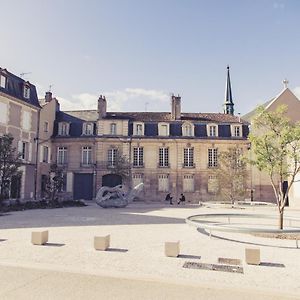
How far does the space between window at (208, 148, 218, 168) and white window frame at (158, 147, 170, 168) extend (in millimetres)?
4382

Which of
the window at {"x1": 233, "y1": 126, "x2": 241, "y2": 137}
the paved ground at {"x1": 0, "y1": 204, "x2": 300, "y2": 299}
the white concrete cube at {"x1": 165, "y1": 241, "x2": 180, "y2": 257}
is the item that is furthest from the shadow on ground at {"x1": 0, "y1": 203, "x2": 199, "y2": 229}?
the window at {"x1": 233, "y1": 126, "x2": 241, "y2": 137}

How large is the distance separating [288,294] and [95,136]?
102ft

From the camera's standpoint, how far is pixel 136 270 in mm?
6906

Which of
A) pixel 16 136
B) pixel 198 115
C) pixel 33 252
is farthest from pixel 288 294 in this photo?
pixel 198 115

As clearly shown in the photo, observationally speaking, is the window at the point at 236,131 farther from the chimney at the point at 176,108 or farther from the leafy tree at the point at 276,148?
the leafy tree at the point at 276,148

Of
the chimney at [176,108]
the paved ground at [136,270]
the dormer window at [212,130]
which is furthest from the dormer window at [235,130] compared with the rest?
the paved ground at [136,270]

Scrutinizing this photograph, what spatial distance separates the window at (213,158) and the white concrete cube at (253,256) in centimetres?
2794

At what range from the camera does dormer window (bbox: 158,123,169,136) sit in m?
35.7

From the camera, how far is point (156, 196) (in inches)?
1371

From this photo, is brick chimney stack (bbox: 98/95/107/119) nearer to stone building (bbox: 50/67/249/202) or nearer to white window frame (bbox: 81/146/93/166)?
stone building (bbox: 50/67/249/202)

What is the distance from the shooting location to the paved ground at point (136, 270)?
5504 mm

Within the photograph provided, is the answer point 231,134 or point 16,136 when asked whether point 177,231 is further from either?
point 231,134

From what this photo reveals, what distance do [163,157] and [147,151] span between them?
1.83 m

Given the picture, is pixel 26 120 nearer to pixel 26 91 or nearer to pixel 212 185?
pixel 26 91
